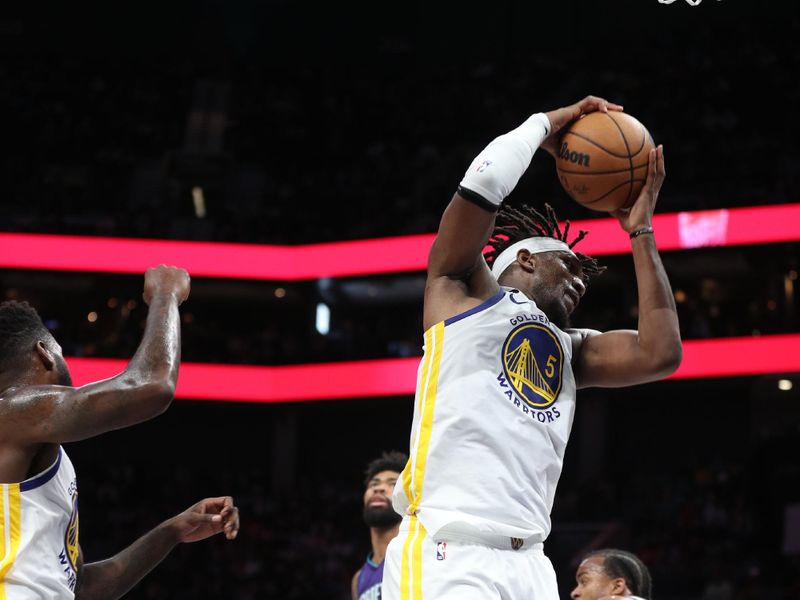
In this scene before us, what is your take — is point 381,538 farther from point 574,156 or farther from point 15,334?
point 15,334

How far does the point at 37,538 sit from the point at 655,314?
1.97 m

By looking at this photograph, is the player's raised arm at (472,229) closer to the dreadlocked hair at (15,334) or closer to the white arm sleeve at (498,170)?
the white arm sleeve at (498,170)

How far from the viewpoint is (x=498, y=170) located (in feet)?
9.94

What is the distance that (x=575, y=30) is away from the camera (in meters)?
21.3

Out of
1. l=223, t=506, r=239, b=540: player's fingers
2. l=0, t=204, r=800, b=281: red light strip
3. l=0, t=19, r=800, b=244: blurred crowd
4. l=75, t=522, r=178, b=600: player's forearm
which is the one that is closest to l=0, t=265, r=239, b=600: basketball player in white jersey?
l=75, t=522, r=178, b=600: player's forearm

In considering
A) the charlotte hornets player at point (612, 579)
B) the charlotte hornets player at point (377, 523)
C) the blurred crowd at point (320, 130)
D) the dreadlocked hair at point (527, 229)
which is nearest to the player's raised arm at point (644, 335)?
the dreadlocked hair at point (527, 229)

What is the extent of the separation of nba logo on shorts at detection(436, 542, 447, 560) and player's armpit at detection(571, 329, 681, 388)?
890mm

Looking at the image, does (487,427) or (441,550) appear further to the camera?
(487,427)

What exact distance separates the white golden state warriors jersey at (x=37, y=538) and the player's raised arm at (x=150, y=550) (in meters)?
0.30

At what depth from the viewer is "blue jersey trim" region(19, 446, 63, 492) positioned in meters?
2.72

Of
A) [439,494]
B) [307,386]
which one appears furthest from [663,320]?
[307,386]

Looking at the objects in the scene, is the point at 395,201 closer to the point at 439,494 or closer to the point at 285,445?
the point at 285,445

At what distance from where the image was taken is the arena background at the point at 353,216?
14.0 meters

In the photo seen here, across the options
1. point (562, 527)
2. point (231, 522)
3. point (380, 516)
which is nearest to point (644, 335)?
point (231, 522)
